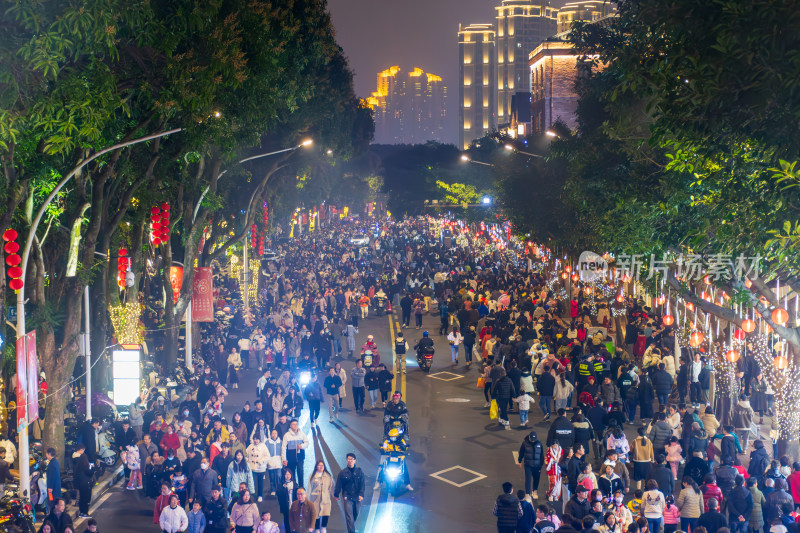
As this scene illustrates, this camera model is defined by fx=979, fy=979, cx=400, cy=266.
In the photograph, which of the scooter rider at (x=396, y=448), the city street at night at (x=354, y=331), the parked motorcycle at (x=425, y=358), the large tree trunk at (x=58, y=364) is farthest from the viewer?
the parked motorcycle at (x=425, y=358)

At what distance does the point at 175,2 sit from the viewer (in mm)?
15758

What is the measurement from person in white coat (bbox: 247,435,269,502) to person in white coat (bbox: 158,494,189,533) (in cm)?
313

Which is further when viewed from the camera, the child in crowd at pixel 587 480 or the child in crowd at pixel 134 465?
the child in crowd at pixel 134 465

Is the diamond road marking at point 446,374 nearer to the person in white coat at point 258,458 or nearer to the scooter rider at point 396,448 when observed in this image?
the scooter rider at point 396,448

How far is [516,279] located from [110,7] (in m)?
30.9

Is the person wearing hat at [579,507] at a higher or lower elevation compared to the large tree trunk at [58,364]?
lower

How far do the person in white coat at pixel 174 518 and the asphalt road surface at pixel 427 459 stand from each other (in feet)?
6.53

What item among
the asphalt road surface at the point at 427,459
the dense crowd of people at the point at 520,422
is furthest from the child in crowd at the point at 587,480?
the asphalt road surface at the point at 427,459

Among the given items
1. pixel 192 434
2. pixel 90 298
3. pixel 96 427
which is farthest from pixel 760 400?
pixel 90 298

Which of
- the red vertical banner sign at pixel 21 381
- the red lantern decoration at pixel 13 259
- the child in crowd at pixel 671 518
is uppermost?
the red lantern decoration at pixel 13 259

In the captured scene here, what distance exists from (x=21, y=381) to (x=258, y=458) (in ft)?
13.8

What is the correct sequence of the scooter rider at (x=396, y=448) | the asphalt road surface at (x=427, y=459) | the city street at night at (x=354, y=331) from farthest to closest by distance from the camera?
1. the scooter rider at (x=396, y=448)
2. the asphalt road surface at (x=427, y=459)
3. the city street at night at (x=354, y=331)

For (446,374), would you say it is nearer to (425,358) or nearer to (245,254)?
(425,358)

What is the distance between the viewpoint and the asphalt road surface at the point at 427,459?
16328 mm
